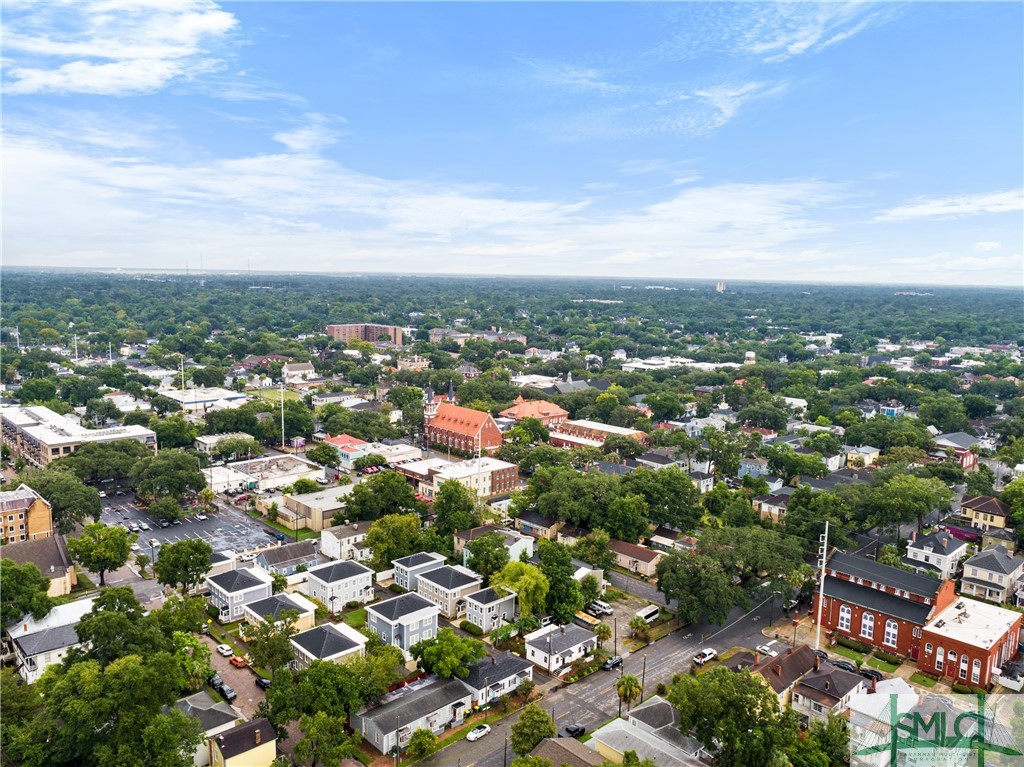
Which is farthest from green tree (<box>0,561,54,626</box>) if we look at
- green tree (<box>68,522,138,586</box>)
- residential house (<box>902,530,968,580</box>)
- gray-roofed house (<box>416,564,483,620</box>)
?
residential house (<box>902,530,968,580</box>)

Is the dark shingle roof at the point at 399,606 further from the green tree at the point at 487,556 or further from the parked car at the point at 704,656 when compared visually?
the parked car at the point at 704,656

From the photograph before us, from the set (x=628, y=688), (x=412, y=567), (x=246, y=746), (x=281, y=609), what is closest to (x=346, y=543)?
(x=412, y=567)

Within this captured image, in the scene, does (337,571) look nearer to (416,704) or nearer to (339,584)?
(339,584)

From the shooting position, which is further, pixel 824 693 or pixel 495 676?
pixel 495 676

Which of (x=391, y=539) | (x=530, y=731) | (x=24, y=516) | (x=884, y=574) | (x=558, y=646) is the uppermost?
(x=24, y=516)

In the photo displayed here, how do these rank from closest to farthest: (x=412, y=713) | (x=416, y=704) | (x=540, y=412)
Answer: (x=412, y=713), (x=416, y=704), (x=540, y=412)

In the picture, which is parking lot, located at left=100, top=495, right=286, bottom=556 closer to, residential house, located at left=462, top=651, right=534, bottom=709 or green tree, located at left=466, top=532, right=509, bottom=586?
green tree, located at left=466, top=532, right=509, bottom=586

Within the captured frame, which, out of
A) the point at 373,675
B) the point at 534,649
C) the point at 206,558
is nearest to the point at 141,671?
the point at 373,675
